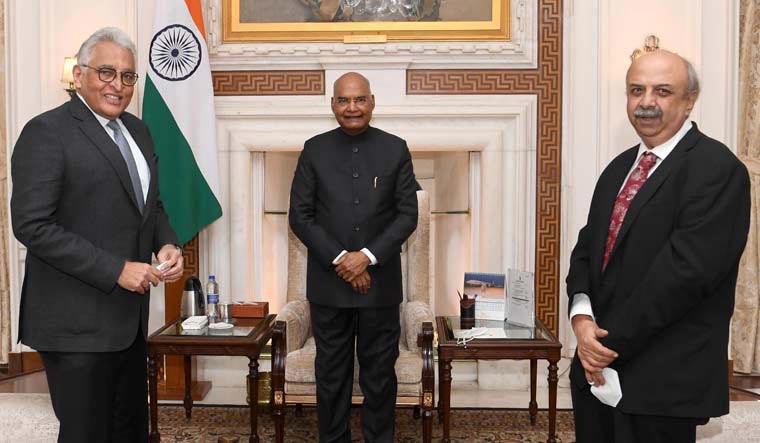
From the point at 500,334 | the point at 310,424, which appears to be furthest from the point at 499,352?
the point at 310,424

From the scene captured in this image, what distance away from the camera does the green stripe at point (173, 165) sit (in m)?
4.10

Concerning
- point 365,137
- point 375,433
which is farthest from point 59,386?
point 365,137

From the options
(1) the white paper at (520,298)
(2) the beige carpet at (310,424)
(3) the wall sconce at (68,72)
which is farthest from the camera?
(3) the wall sconce at (68,72)

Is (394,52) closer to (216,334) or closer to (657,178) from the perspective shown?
(216,334)

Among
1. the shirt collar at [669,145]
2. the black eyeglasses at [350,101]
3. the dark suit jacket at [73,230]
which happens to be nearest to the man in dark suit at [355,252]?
the black eyeglasses at [350,101]

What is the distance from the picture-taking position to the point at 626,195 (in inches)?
80.9

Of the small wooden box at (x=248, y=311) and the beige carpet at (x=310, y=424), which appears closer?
the beige carpet at (x=310, y=424)

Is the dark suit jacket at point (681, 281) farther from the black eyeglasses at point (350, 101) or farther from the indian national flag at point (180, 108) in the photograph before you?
the indian national flag at point (180, 108)

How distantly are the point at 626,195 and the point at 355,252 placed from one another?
55.9 inches

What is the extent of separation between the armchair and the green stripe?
0.61 metres

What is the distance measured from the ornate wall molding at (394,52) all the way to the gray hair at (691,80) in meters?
2.52

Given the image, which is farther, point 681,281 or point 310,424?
point 310,424

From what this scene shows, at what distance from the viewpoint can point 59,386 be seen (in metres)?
2.16

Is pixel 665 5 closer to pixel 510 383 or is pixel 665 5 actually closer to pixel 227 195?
pixel 510 383
